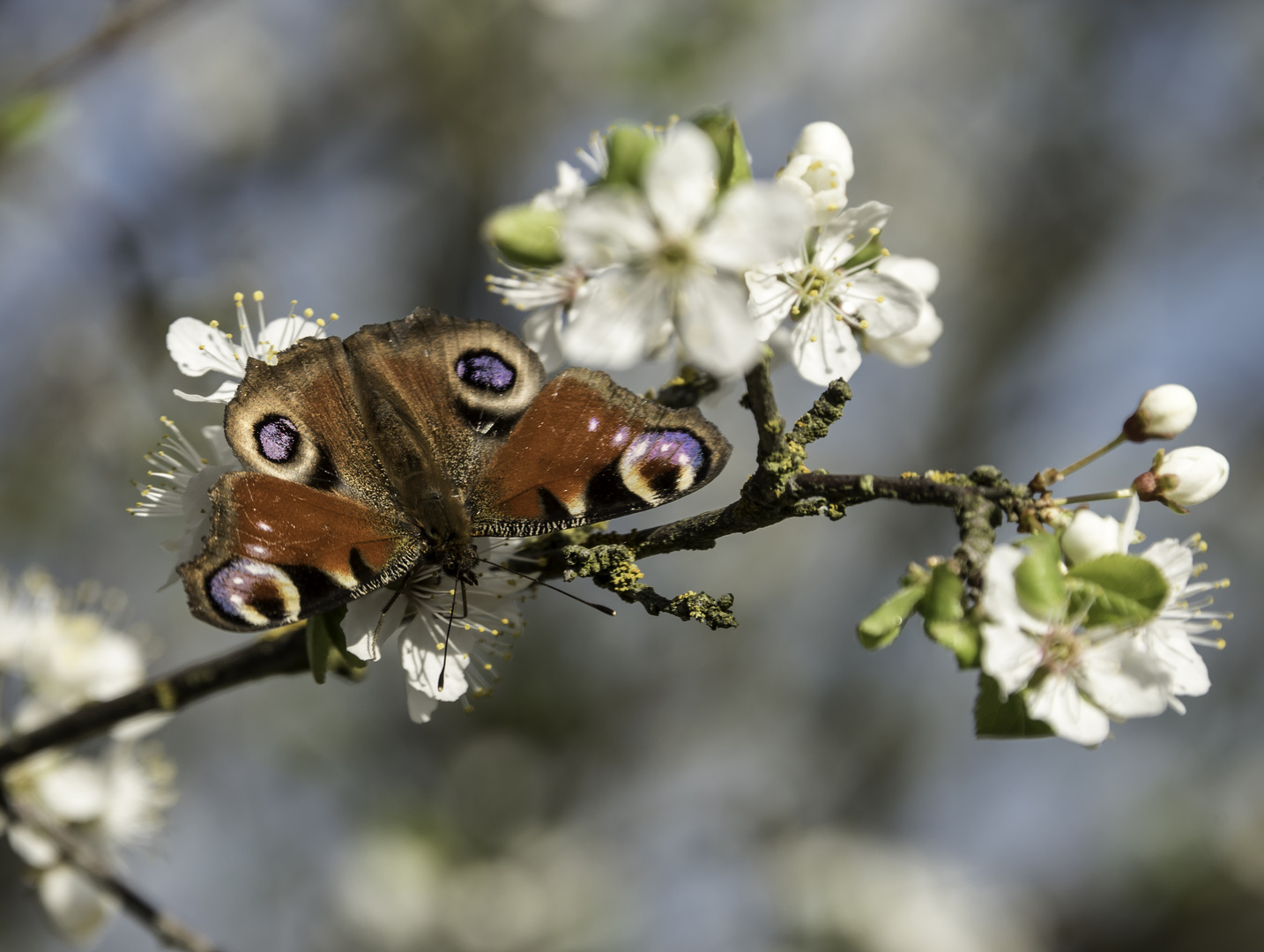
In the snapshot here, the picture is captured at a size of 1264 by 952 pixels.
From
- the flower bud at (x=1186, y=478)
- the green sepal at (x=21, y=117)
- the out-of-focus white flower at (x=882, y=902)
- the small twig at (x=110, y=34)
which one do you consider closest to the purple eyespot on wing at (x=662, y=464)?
the flower bud at (x=1186, y=478)

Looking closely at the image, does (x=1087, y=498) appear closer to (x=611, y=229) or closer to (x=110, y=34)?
(x=611, y=229)

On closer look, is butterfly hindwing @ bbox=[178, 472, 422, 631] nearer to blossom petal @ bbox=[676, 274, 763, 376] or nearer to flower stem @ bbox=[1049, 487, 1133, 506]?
blossom petal @ bbox=[676, 274, 763, 376]

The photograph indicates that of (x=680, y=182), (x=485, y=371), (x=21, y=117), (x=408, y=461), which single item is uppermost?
(x=21, y=117)

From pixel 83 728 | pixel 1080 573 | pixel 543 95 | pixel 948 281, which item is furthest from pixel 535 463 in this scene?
pixel 948 281

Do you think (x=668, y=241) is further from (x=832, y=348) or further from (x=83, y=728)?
(x=83, y=728)

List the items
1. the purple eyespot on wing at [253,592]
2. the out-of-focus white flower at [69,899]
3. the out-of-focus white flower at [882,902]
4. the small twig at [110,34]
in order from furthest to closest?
the out-of-focus white flower at [882,902] < the small twig at [110,34] < the out-of-focus white flower at [69,899] < the purple eyespot on wing at [253,592]

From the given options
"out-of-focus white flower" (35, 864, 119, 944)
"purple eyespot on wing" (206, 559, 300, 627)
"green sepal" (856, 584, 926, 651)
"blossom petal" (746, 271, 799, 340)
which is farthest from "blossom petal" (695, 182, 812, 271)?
"out-of-focus white flower" (35, 864, 119, 944)

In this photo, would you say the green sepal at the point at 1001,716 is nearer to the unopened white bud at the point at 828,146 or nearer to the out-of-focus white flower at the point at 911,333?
the out-of-focus white flower at the point at 911,333

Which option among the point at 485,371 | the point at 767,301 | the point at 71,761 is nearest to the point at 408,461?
the point at 485,371
